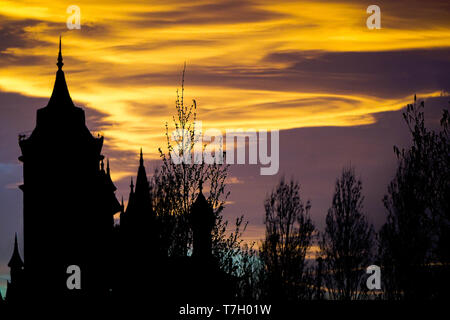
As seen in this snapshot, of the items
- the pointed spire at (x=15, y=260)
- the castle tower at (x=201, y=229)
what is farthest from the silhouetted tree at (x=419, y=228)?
the pointed spire at (x=15, y=260)

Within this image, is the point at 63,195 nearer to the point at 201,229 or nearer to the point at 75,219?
the point at 75,219

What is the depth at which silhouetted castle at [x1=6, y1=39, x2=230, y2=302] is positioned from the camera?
183 feet

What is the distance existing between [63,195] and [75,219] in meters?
2.25

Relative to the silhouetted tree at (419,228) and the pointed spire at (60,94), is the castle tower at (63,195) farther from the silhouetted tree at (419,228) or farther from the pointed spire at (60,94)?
the silhouetted tree at (419,228)

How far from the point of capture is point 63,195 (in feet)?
208

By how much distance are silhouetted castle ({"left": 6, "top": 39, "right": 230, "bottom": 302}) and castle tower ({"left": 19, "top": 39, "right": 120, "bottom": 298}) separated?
0.07 metres

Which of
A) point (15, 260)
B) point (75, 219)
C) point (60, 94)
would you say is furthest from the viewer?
point (15, 260)

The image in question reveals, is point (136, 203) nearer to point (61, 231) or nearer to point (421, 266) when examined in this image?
point (61, 231)

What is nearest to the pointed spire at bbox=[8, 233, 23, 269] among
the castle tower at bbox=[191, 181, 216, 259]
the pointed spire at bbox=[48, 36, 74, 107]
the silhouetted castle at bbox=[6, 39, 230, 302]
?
the silhouetted castle at bbox=[6, 39, 230, 302]

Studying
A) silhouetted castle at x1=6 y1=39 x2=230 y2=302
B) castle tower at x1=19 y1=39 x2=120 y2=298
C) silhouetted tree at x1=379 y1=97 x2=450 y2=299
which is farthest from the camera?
castle tower at x1=19 y1=39 x2=120 y2=298

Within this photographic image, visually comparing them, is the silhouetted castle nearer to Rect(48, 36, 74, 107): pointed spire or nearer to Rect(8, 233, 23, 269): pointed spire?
Rect(48, 36, 74, 107): pointed spire

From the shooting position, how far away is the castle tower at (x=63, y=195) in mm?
A: 60500

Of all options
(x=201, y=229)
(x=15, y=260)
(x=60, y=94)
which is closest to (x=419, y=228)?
(x=201, y=229)
